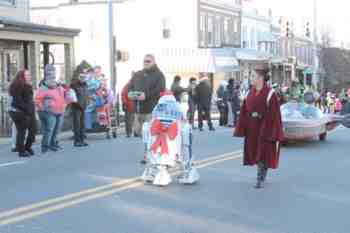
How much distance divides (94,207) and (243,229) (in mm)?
1989

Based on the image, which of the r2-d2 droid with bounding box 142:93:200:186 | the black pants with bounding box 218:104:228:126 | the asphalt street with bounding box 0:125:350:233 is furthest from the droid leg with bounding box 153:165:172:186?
the black pants with bounding box 218:104:228:126

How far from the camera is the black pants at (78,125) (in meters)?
16.1

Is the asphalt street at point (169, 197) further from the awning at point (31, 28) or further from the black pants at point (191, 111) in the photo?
the black pants at point (191, 111)

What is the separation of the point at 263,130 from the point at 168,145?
1.38 meters

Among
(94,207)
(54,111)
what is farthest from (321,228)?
(54,111)

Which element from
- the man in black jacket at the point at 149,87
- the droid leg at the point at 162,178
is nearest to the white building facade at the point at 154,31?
the man in black jacket at the point at 149,87

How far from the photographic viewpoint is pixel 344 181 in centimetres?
1061

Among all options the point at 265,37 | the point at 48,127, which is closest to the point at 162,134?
the point at 48,127

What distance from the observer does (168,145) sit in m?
10.1

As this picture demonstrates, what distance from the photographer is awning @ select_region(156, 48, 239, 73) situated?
4247 centimetres

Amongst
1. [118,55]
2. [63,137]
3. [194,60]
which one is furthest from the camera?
[194,60]

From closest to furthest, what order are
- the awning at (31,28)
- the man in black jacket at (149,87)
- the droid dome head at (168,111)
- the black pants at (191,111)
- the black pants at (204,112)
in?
the droid dome head at (168,111) < the man in black jacket at (149,87) < the awning at (31,28) < the black pants at (204,112) < the black pants at (191,111)

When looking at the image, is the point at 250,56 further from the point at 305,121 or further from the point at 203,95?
the point at 305,121

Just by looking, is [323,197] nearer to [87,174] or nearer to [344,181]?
[344,181]
